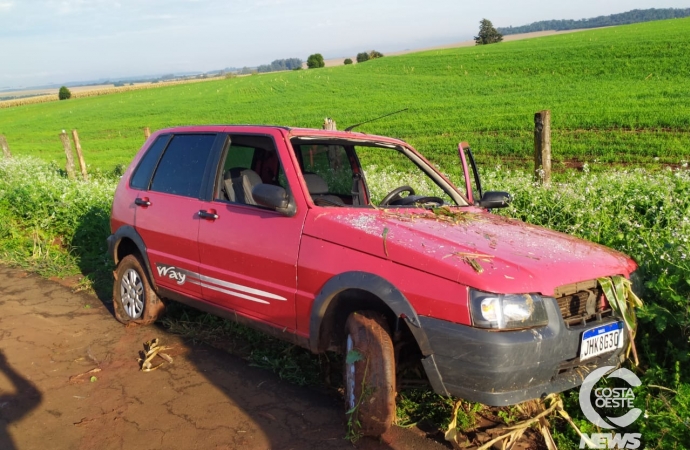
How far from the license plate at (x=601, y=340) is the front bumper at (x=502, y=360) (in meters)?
0.05

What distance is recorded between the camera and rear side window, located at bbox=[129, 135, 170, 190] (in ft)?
17.3

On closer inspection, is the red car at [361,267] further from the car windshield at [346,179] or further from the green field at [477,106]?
the green field at [477,106]

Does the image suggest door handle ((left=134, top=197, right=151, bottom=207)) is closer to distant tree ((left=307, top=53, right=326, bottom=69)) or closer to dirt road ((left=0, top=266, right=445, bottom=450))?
dirt road ((left=0, top=266, right=445, bottom=450))

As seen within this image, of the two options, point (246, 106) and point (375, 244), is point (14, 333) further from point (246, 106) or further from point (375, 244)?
point (246, 106)

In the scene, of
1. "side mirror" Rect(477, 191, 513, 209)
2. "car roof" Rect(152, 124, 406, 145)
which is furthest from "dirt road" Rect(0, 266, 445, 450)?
"side mirror" Rect(477, 191, 513, 209)

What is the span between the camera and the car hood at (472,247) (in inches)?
118

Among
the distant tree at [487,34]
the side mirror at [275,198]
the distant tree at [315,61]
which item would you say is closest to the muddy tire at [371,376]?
the side mirror at [275,198]

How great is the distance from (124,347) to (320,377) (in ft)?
6.17

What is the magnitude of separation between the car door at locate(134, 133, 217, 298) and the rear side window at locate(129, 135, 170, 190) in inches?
2.4

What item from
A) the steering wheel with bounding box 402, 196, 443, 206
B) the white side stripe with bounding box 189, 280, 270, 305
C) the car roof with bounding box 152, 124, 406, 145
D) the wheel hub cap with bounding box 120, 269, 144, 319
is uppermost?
the car roof with bounding box 152, 124, 406, 145

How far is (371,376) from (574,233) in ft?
11.1

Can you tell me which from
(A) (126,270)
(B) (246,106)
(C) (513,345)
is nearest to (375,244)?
(C) (513,345)

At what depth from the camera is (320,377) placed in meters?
4.25

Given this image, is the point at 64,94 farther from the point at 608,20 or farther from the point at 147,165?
the point at 608,20
